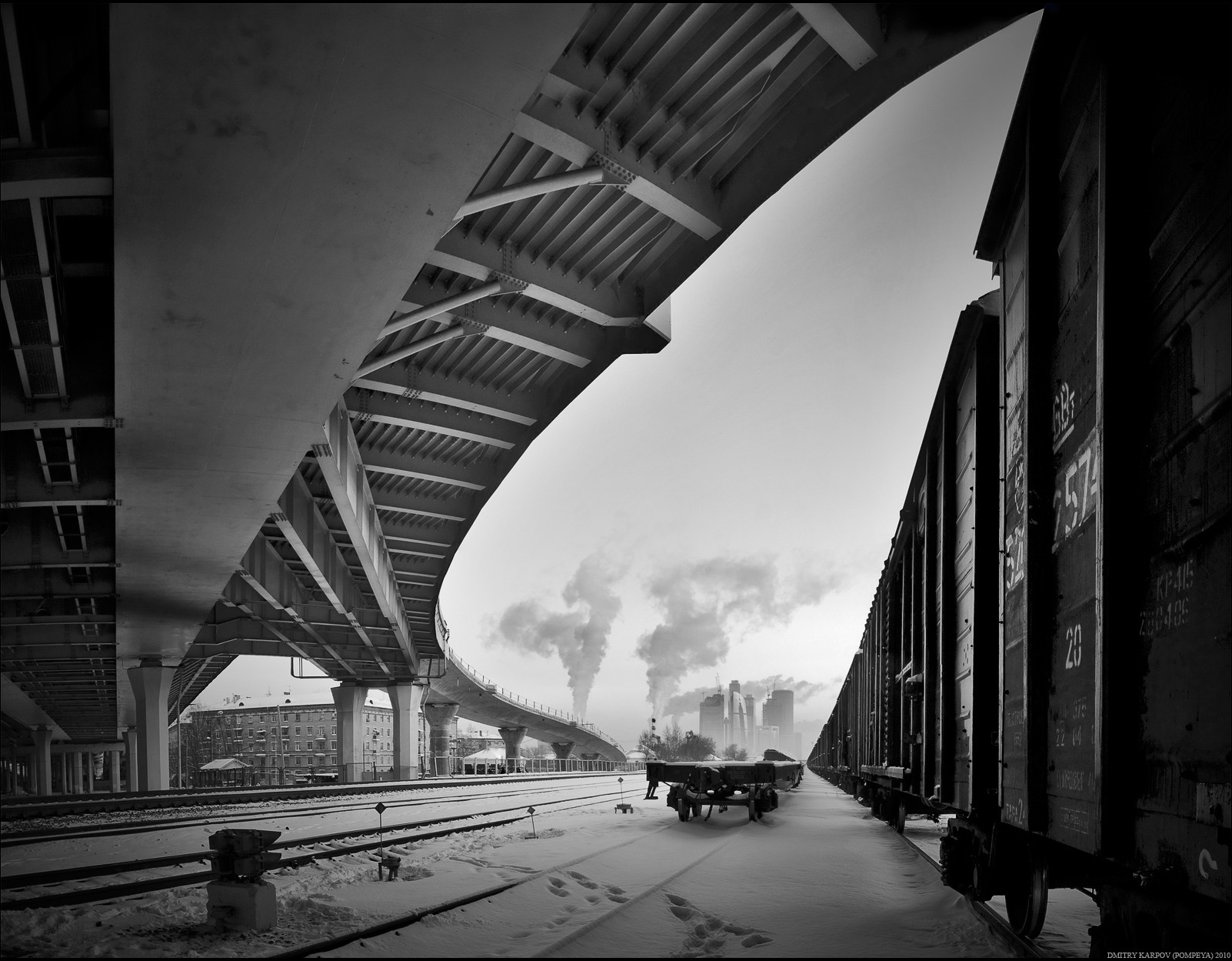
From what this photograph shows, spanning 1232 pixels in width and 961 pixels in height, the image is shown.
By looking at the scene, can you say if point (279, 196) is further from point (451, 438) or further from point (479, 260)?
point (451, 438)

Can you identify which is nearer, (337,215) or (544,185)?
(337,215)

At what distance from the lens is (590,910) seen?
358 inches


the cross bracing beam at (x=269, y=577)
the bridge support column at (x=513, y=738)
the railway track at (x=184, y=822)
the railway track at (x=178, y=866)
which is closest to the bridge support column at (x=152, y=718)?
the cross bracing beam at (x=269, y=577)

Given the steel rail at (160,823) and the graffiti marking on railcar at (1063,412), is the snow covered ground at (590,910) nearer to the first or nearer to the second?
the graffiti marking on railcar at (1063,412)

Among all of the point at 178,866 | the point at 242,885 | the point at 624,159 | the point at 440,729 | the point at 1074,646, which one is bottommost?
the point at 440,729

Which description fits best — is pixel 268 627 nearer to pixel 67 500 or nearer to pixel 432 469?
pixel 432 469

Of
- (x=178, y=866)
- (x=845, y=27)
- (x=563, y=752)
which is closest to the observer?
(x=845, y=27)

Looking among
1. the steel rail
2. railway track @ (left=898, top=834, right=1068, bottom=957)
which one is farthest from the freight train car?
the steel rail

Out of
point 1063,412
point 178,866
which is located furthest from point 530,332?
point 1063,412

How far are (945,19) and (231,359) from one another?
8099 mm

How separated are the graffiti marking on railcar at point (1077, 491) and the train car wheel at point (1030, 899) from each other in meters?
2.28

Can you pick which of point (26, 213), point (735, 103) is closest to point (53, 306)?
point (26, 213)

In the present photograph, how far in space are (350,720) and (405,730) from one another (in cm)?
506

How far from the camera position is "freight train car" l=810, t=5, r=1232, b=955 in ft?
11.3
